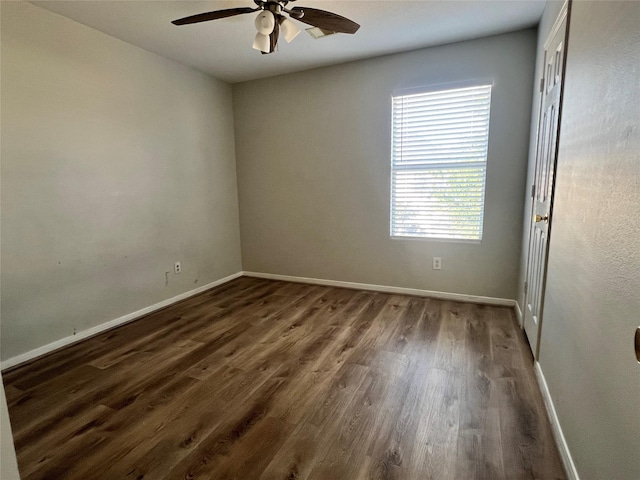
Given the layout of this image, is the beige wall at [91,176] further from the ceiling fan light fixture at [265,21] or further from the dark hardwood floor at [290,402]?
the ceiling fan light fixture at [265,21]

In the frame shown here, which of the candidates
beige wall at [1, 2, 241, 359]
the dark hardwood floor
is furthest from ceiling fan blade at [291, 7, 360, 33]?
the dark hardwood floor

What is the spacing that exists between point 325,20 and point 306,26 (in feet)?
2.39

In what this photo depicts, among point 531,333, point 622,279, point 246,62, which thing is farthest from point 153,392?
point 246,62

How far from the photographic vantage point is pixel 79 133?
2.69 metres

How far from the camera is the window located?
125 inches

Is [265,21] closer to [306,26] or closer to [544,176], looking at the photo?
[306,26]

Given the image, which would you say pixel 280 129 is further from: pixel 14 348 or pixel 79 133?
pixel 14 348

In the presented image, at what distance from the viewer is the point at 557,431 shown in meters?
1.59

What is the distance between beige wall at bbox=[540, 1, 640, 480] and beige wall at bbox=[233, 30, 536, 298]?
139 cm

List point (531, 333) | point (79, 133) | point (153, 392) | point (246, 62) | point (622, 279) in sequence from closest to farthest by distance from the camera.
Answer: point (622, 279) → point (153, 392) → point (531, 333) → point (79, 133) → point (246, 62)

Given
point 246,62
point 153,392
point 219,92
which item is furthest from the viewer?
point 219,92

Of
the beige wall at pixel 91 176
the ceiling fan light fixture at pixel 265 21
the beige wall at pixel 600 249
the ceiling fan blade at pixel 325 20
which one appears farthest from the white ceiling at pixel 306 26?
the beige wall at pixel 600 249

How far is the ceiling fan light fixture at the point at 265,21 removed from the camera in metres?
2.06

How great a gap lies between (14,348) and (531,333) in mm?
3777
